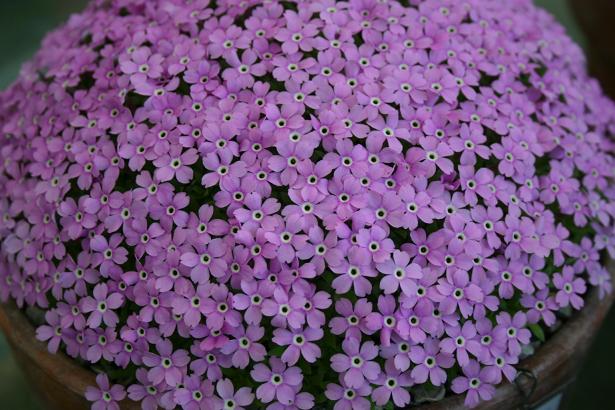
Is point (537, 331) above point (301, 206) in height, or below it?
below

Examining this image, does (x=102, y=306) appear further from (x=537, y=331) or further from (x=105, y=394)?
(x=537, y=331)

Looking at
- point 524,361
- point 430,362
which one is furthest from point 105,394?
point 524,361

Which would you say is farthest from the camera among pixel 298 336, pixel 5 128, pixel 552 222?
pixel 5 128

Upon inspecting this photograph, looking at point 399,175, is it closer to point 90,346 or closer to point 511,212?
point 511,212

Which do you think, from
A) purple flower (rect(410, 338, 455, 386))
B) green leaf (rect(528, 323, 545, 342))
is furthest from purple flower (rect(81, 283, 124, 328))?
green leaf (rect(528, 323, 545, 342))

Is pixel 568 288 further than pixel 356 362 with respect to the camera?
Yes

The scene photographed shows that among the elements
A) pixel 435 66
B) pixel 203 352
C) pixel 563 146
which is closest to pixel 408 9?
pixel 435 66
